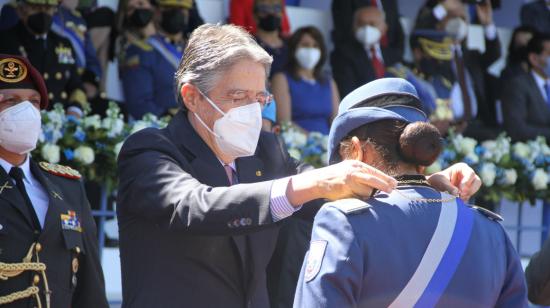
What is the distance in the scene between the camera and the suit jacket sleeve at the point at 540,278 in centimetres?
354

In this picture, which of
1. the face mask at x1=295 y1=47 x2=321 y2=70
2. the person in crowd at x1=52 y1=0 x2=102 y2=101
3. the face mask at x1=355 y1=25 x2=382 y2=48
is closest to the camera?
the person in crowd at x1=52 y1=0 x2=102 y2=101

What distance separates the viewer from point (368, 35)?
942cm

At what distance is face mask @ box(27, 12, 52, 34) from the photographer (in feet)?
24.2

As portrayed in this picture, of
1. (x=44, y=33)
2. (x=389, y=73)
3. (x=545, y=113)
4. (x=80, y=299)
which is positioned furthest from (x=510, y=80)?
(x=80, y=299)

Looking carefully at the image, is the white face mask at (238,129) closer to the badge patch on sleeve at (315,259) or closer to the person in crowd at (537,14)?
the badge patch on sleeve at (315,259)

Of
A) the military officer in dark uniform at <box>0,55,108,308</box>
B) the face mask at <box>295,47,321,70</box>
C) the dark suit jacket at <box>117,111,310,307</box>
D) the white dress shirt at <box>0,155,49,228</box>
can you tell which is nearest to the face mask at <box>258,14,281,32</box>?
the face mask at <box>295,47,321,70</box>

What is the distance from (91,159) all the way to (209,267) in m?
3.35

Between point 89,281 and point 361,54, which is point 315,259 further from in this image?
point 361,54

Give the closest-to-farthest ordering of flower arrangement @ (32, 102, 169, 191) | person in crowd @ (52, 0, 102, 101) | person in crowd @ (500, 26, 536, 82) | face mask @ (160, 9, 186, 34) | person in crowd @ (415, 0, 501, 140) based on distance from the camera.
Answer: flower arrangement @ (32, 102, 169, 191) < person in crowd @ (52, 0, 102, 101) < face mask @ (160, 9, 186, 34) < person in crowd @ (415, 0, 501, 140) < person in crowd @ (500, 26, 536, 82)

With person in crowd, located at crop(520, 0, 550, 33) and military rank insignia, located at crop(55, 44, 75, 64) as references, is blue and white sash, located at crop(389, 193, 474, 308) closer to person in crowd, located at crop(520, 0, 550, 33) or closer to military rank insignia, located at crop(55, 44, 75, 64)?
military rank insignia, located at crop(55, 44, 75, 64)

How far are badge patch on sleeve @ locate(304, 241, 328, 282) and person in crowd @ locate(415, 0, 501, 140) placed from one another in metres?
7.23

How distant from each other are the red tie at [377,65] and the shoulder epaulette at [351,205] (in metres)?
6.81

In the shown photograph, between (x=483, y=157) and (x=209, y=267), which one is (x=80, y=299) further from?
(x=483, y=157)

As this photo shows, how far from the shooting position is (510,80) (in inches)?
396
